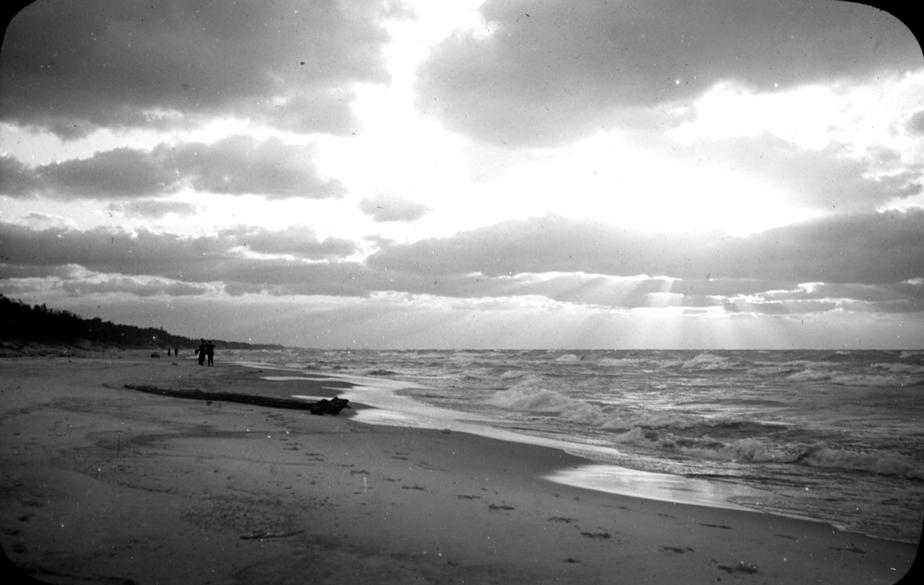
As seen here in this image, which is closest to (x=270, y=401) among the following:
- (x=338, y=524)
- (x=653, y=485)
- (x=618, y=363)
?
(x=653, y=485)

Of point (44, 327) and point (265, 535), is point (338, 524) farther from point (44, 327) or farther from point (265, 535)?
point (44, 327)

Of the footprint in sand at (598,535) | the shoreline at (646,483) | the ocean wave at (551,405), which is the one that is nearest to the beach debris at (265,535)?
the footprint in sand at (598,535)

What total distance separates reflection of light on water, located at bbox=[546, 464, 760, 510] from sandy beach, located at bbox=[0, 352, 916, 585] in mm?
382

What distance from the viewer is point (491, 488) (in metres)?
5.70

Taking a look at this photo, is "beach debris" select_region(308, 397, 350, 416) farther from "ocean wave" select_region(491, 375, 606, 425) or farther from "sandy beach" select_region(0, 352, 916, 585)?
"ocean wave" select_region(491, 375, 606, 425)

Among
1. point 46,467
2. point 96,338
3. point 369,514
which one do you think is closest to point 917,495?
point 369,514

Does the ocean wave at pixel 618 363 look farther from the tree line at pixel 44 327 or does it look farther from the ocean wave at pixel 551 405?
the tree line at pixel 44 327

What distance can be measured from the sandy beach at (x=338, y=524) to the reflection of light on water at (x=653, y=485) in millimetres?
382

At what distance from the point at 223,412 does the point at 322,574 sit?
795 cm

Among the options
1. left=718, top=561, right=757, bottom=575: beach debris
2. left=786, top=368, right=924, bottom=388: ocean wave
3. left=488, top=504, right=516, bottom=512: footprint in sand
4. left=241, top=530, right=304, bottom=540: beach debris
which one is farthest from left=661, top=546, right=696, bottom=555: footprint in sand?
left=786, top=368, right=924, bottom=388: ocean wave

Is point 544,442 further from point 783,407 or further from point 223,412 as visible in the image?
point 783,407

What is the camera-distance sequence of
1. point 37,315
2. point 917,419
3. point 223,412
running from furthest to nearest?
point 37,315
point 917,419
point 223,412

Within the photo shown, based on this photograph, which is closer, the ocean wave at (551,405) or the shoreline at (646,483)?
the shoreline at (646,483)

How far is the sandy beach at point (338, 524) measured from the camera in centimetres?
299
